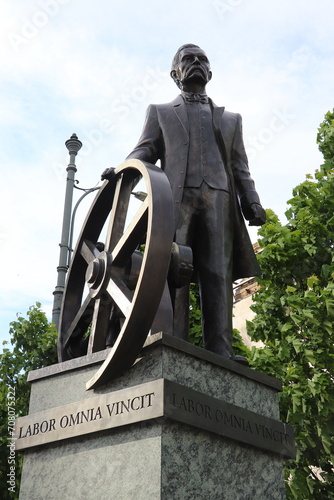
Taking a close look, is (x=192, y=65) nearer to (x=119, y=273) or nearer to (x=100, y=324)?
(x=119, y=273)

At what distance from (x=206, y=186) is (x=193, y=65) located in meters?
1.18

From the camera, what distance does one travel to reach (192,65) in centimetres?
604

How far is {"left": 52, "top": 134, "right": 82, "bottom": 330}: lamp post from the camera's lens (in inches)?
489

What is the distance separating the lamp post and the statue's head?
6.82 m

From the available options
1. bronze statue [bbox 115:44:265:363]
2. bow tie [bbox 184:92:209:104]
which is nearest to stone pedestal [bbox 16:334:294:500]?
bronze statue [bbox 115:44:265:363]

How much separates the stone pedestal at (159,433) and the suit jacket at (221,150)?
49.0 inches

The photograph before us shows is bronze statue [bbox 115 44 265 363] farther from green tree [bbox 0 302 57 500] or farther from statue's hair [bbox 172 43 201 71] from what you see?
green tree [bbox 0 302 57 500]

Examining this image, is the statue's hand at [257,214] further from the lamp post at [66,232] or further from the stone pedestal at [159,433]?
the lamp post at [66,232]

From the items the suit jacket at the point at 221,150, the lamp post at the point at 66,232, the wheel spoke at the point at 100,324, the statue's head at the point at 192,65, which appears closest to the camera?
the wheel spoke at the point at 100,324

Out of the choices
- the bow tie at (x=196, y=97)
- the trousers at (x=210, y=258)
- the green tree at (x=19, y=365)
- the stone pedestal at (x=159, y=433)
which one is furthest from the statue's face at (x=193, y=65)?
the green tree at (x=19, y=365)

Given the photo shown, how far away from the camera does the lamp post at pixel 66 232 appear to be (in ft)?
40.7

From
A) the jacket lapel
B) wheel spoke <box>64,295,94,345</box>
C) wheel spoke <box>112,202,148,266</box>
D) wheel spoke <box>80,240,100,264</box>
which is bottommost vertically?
wheel spoke <box>64,295,94,345</box>

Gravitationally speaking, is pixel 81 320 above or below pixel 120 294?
above

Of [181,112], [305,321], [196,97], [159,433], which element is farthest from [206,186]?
[305,321]
